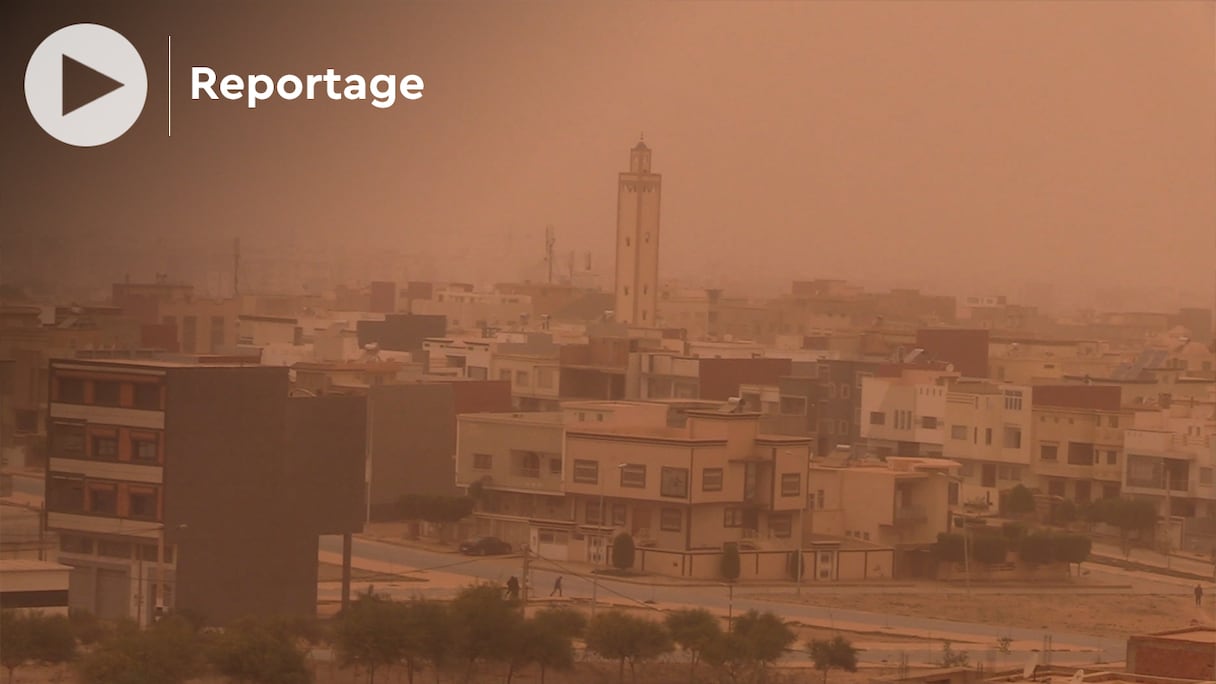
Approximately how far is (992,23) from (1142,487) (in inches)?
101

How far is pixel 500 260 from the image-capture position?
39.8ft

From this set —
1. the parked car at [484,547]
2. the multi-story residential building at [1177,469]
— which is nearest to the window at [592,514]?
the parked car at [484,547]

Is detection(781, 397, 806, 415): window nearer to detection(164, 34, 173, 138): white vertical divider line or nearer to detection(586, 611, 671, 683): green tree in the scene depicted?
detection(164, 34, 173, 138): white vertical divider line

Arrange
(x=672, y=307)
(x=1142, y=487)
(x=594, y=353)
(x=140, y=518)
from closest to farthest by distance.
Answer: (x=140, y=518) < (x=1142, y=487) < (x=594, y=353) < (x=672, y=307)

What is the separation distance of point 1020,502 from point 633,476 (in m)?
2.63

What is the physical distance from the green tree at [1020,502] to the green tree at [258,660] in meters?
5.09

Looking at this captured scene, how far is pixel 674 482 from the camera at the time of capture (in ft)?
27.4

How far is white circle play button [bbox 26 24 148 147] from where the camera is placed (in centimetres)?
671

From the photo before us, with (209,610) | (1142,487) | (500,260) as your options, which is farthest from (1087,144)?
(209,610)

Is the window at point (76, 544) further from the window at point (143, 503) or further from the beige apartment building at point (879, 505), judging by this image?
the beige apartment building at point (879, 505)

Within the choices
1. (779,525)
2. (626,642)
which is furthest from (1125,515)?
(626,642)

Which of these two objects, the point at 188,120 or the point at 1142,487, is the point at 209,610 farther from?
the point at 1142,487

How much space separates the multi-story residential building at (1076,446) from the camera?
10875mm

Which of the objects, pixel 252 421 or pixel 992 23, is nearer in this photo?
pixel 252 421
